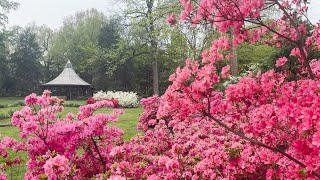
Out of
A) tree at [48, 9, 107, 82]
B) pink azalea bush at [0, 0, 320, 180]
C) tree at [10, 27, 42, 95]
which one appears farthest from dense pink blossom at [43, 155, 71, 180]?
tree at [10, 27, 42, 95]

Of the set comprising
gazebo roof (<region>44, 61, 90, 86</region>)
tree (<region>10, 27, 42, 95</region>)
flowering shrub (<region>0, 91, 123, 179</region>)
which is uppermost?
tree (<region>10, 27, 42, 95</region>)

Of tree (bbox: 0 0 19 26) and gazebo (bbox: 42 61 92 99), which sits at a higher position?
tree (bbox: 0 0 19 26)

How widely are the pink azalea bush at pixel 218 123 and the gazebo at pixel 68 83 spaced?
2786 centimetres

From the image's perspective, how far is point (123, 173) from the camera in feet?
10.3

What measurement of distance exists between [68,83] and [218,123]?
3007 centimetres

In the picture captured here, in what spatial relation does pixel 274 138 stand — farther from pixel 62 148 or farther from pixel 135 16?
pixel 135 16

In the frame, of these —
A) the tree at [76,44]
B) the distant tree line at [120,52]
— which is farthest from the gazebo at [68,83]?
the tree at [76,44]

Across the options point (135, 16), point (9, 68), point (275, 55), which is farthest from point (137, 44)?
point (275, 55)

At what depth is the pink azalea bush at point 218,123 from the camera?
8.17 feet

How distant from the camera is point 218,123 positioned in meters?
2.92

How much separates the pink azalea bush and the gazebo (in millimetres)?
27855

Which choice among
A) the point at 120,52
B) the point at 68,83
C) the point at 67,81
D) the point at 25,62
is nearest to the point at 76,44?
the point at 25,62

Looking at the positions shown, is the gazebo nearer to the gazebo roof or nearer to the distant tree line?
the gazebo roof

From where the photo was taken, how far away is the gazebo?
104 feet
